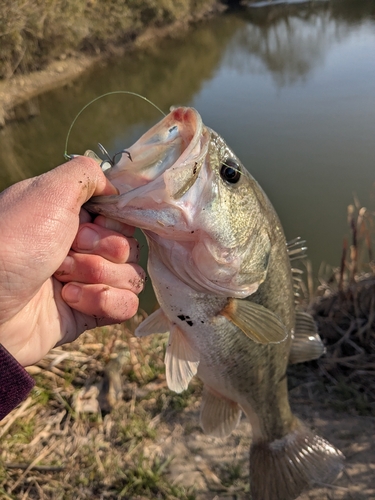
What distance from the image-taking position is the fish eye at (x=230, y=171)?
149cm

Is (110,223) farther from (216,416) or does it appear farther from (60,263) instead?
(216,416)

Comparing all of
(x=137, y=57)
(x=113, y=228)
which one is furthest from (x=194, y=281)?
(x=137, y=57)

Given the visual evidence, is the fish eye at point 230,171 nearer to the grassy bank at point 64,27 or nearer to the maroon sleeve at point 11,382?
the maroon sleeve at point 11,382

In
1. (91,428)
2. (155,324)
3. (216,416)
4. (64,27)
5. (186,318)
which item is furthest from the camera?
(64,27)

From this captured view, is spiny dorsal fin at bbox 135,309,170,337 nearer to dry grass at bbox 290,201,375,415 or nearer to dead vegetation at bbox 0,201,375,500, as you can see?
dead vegetation at bbox 0,201,375,500

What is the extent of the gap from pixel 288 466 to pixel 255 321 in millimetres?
1146

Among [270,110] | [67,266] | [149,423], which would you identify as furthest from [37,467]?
[270,110]

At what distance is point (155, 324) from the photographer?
1846 millimetres

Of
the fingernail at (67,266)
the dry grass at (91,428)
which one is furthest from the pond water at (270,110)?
the fingernail at (67,266)

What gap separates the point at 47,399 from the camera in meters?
3.00

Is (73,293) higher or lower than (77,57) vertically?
higher

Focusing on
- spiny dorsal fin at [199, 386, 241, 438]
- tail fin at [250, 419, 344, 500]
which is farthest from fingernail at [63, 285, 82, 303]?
tail fin at [250, 419, 344, 500]

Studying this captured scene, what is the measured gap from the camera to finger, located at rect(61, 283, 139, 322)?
1.60 metres

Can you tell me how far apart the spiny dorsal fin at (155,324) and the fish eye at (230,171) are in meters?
0.66
